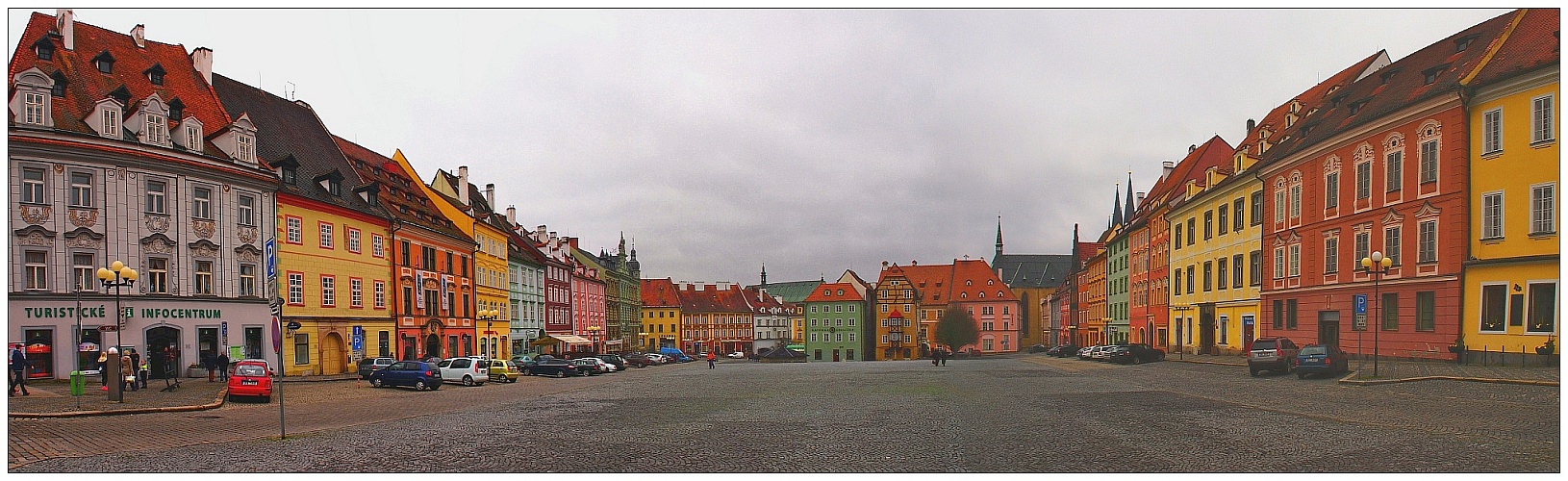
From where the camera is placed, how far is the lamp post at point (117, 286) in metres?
20.0

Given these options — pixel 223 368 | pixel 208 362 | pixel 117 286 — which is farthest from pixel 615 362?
pixel 117 286

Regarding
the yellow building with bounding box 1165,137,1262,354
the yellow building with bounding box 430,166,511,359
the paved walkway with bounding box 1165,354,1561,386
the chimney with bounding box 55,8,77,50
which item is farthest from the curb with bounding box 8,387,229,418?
the yellow building with bounding box 430,166,511,359

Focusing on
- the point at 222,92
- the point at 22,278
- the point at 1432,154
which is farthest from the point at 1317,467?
the point at 222,92

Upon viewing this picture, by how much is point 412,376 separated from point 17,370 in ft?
37.5

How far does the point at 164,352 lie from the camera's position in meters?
25.0

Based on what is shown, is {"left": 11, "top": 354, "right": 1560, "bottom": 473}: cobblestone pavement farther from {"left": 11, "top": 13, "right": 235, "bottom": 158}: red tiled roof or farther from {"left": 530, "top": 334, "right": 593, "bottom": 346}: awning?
{"left": 530, "top": 334, "right": 593, "bottom": 346}: awning

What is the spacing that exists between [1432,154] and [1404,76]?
1.91 m

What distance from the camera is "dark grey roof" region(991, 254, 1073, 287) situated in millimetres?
95625

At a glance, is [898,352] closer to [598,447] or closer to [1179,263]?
[1179,263]

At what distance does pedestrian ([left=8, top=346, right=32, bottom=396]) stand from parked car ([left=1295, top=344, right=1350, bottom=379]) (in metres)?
26.1

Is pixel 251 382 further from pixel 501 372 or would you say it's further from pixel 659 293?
pixel 659 293

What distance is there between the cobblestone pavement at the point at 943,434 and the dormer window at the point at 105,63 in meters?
10.7

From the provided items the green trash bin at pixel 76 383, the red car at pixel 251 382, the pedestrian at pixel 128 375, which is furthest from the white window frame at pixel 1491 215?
the pedestrian at pixel 128 375

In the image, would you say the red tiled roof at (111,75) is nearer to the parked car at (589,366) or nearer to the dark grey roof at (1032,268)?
the parked car at (589,366)
